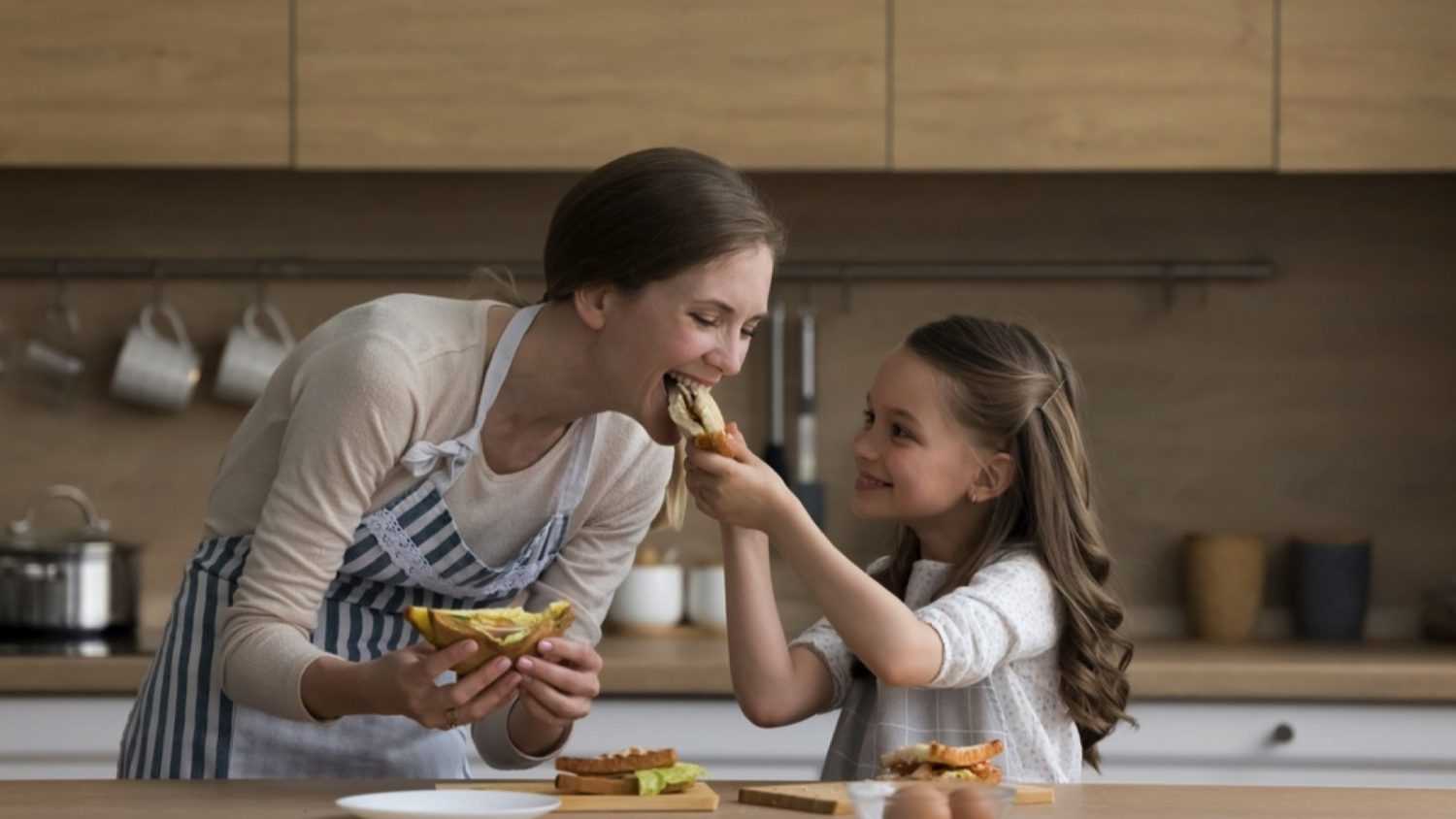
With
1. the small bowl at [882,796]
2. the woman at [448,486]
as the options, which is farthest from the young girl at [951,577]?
the small bowl at [882,796]

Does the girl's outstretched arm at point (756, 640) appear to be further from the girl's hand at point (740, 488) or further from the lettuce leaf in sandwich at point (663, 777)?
the lettuce leaf in sandwich at point (663, 777)

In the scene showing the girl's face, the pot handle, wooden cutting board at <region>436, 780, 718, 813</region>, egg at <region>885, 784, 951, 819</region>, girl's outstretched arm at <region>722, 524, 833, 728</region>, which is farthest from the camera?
the pot handle

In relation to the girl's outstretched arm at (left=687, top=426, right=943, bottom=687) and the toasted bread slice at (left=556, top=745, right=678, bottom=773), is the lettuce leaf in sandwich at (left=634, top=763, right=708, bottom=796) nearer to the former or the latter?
the toasted bread slice at (left=556, top=745, right=678, bottom=773)

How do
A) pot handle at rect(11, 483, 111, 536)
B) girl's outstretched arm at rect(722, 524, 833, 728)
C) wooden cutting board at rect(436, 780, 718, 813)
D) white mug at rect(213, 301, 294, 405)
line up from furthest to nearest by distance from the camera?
white mug at rect(213, 301, 294, 405) < pot handle at rect(11, 483, 111, 536) < girl's outstretched arm at rect(722, 524, 833, 728) < wooden cutting board at rect(436, 780, 718, 813)

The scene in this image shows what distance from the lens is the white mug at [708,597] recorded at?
3125 millimetres

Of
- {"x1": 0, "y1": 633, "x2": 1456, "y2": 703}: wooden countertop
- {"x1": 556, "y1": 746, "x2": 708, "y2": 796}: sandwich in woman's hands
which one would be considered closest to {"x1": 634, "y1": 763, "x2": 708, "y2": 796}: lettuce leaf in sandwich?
{"x1": 556, "y1": 746, "x2": 708, "y2": 796}: sandwich in woman's hands

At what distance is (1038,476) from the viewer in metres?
1.88

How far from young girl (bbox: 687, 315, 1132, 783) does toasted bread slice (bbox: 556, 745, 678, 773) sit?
0.25m

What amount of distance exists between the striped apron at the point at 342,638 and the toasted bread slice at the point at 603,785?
0.40 meters

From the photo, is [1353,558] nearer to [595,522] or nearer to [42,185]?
[595,522]

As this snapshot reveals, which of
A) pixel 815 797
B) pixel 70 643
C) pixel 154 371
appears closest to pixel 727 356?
pixel 815 797

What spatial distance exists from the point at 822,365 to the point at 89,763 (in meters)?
1.36

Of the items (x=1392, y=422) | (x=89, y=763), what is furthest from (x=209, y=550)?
(x=1392, y=422)

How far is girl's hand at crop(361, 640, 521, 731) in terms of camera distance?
1442 mm
